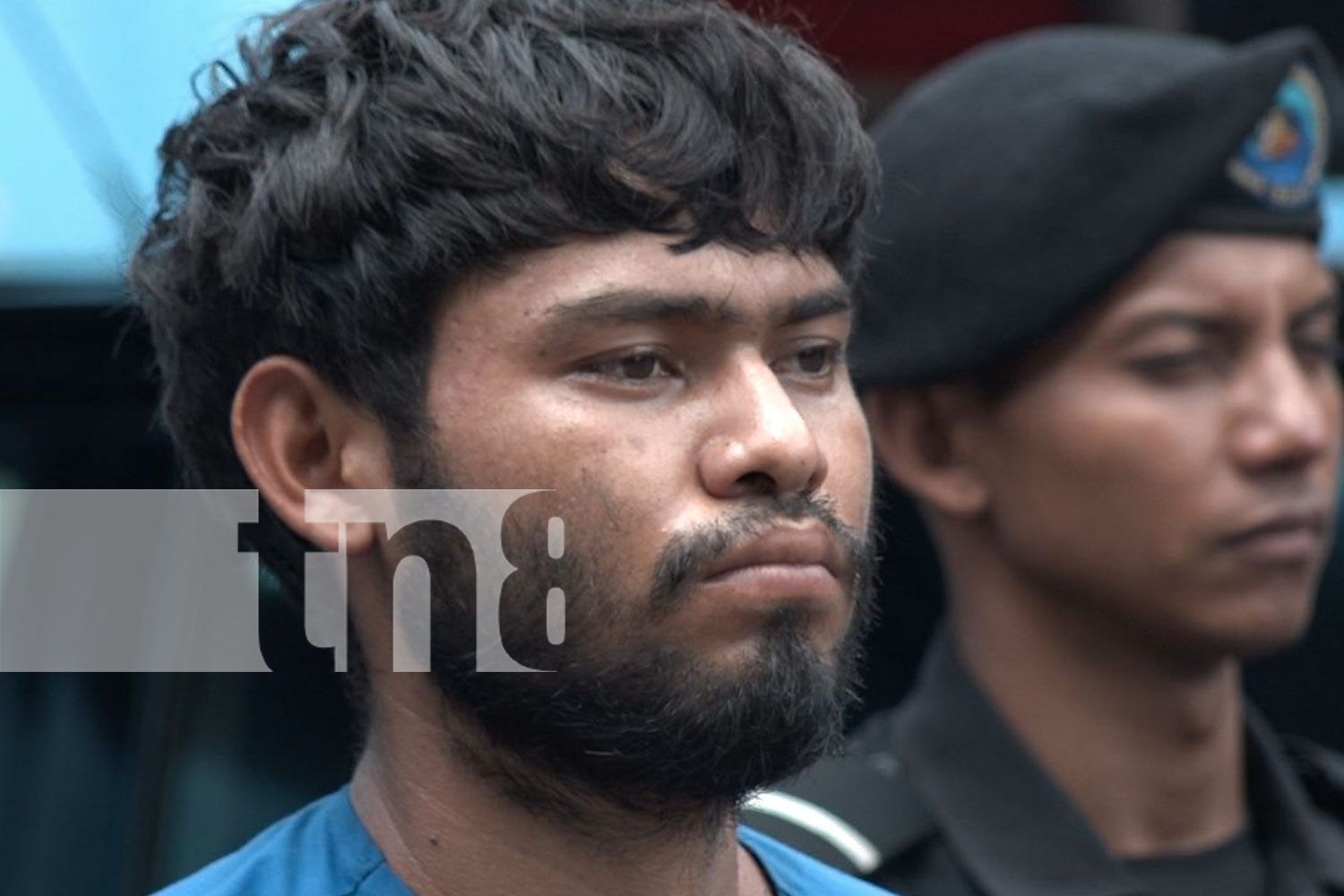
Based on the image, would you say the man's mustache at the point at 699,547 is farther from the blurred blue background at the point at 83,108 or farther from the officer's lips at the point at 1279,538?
the blurred blue background at the point at 83,108

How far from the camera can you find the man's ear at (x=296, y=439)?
2393 millimetres

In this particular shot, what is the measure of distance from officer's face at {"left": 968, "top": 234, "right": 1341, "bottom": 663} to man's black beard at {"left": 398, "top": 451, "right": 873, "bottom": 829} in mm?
985

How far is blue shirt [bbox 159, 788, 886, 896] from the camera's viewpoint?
2.30 meters

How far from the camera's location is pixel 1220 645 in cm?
324

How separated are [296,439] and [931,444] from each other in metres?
1.26

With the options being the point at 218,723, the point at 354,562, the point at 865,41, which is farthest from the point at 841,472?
the point at 865,41

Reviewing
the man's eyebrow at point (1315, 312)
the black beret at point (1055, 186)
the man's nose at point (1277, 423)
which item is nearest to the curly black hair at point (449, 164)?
the black beret at point (1055, 186)

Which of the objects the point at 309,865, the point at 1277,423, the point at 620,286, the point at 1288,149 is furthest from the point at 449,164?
the point at 1288,149

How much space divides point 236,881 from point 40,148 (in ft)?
4.72

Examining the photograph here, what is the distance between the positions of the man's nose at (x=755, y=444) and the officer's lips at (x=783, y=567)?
0.14ft

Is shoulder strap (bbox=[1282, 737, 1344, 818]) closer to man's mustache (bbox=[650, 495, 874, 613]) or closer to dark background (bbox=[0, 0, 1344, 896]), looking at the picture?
dark background (bbox=[0, 0, 1344, 896])

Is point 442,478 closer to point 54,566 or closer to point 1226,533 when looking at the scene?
point 54,566

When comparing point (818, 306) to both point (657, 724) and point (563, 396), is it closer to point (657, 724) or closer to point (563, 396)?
point (563, 396)

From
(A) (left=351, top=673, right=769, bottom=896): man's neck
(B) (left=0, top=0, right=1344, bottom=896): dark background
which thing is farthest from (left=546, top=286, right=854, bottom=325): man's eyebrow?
(B) (left=0, top=0, right=1344, bottom=896): dark background
